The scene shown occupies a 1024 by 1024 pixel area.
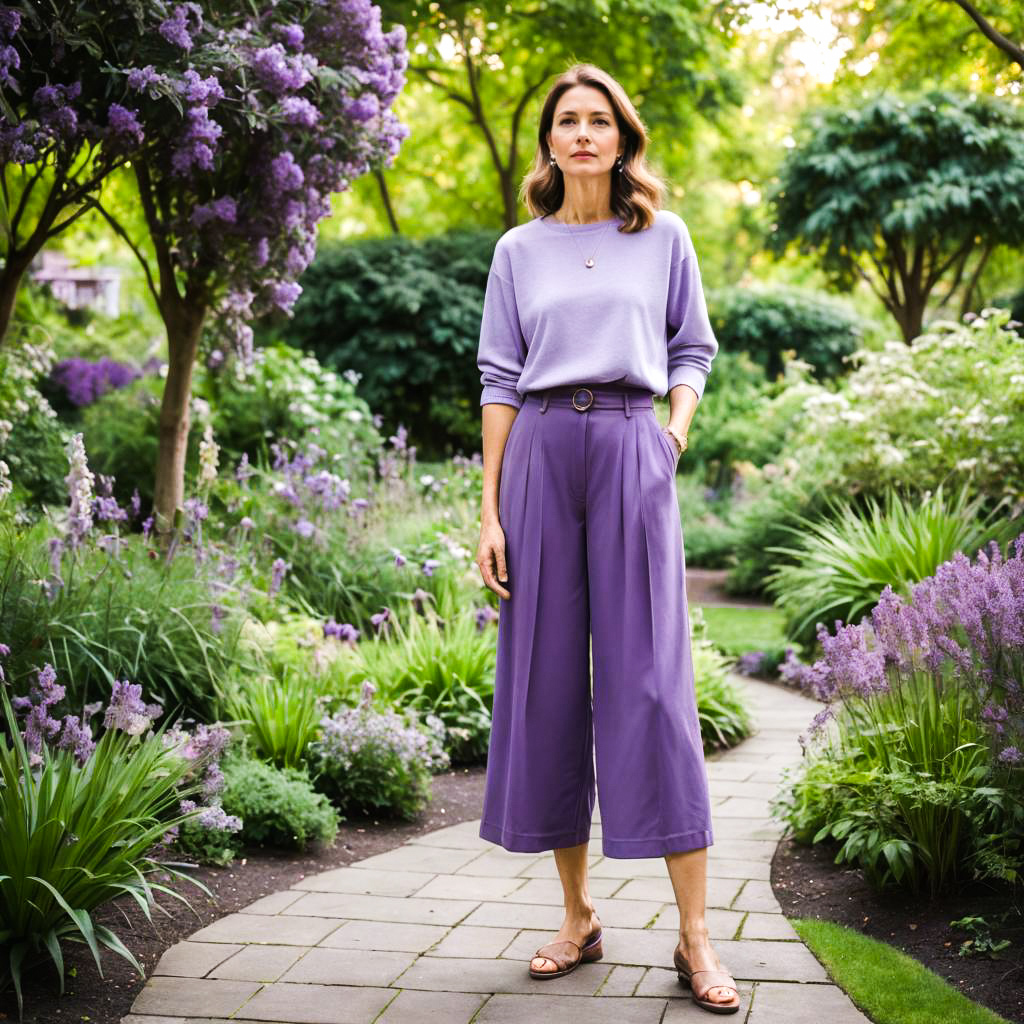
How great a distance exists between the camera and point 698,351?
2.81 m

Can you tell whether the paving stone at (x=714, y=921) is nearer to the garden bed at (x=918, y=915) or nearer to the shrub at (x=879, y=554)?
the garden bed at (x=918, y=915)

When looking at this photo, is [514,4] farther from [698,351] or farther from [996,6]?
[698,351]

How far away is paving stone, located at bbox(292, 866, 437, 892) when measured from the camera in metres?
3.38

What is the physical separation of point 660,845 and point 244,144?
3.21m

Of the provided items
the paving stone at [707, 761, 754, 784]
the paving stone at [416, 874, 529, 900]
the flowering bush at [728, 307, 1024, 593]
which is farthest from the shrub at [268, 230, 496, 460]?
the paving stone at [416, 874, 529, 900]

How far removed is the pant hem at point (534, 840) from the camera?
267cm

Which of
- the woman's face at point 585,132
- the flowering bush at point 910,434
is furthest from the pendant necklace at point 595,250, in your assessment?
the flowering bush at point 910,434

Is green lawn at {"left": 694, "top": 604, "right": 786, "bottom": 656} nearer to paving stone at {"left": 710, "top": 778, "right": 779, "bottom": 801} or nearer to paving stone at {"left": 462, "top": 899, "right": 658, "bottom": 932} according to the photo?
paving stone at {"left": 710, "top": 778, "right": 779, "bottom": 801}

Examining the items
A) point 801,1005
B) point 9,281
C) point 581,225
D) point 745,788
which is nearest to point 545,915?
point 801,1005

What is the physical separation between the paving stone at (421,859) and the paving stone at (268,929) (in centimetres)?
52

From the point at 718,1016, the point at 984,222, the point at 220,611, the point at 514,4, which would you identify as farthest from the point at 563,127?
the point at 984,222

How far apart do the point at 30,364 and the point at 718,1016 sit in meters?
6.66

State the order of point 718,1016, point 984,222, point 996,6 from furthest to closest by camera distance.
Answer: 1. point 984,222
2. point 996,6
3. point 718,1016

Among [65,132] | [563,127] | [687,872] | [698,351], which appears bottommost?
[687,872]
